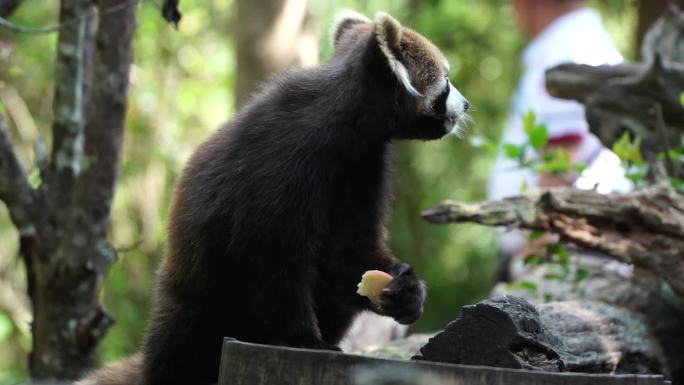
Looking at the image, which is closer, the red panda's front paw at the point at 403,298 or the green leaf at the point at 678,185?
the red panda's front paw at the point at 403,298

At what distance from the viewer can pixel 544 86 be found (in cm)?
722

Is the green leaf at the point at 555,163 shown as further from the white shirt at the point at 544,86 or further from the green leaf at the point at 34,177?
the green leaf at the point at 34,177

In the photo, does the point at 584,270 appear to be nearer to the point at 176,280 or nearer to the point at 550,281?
the point at 550,281

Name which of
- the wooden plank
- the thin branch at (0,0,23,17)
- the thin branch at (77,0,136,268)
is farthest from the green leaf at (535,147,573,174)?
the thin branch at (0,0,23,17)

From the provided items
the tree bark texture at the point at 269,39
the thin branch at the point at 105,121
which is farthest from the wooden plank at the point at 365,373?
the tree bark texture at the point at 269,39

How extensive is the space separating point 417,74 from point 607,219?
1.57 metres

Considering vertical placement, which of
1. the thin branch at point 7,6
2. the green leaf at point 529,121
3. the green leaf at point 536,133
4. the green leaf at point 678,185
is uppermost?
the thin branch at point 7,6

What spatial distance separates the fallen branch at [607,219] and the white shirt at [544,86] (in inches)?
89.5

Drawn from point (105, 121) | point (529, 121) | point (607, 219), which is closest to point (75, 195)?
point (105, 121)

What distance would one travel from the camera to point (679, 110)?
221 inches

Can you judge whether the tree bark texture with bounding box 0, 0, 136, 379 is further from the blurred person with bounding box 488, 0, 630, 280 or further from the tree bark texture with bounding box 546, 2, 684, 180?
the blurred person with bounding box 488, 0, 630, 280

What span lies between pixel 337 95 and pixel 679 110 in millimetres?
2651

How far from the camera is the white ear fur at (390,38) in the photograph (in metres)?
3.80

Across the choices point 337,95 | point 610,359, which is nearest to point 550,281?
point 610,359
